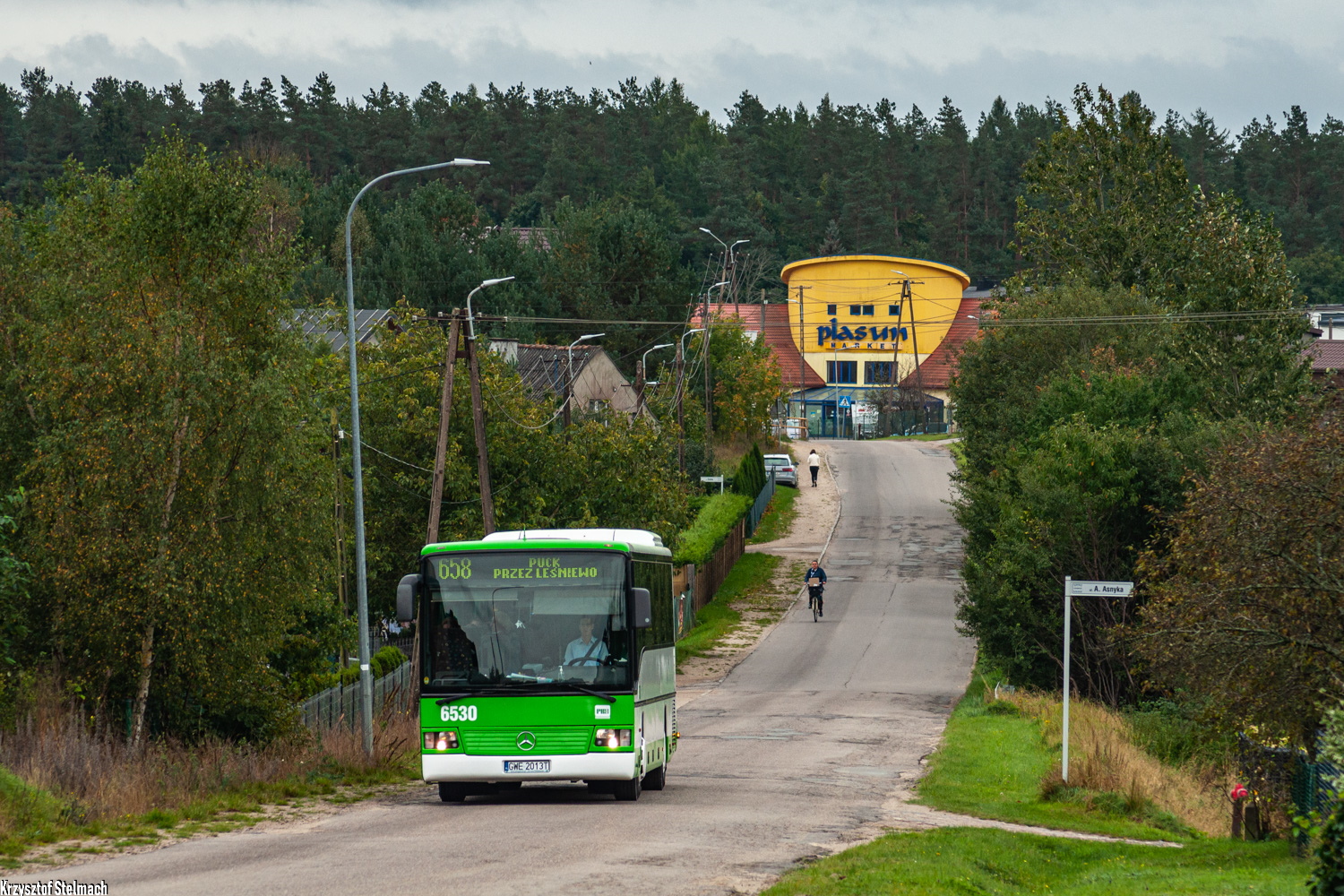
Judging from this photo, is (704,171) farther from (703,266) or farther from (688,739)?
(688,739)

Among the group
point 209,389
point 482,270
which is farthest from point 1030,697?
point 482,270

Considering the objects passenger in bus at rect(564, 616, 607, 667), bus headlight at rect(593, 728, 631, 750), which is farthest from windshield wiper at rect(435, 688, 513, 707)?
bus headlight at rect(593, 728, 631, 750)

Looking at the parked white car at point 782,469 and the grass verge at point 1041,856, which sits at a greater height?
the parked white car at point 782,469

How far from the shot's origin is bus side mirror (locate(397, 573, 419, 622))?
15172 mm

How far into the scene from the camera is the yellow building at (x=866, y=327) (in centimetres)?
9556

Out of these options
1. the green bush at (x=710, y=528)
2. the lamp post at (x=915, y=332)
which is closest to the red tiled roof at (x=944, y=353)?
the lamp post at (x=915, y=332)

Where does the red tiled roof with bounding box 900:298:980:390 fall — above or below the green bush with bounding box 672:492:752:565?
above

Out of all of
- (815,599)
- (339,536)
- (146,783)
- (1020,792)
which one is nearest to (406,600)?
(146,783)

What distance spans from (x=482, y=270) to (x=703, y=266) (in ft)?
128

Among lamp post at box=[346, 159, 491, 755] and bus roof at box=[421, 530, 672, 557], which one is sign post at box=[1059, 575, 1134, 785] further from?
lamp post at box=[346, 159, 491, 755]

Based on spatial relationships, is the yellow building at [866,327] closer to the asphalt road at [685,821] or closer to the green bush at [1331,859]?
the asphalt road at [685,821]

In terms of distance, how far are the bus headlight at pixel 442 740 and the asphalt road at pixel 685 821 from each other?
0.69 metres

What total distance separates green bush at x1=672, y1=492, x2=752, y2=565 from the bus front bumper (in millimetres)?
26101

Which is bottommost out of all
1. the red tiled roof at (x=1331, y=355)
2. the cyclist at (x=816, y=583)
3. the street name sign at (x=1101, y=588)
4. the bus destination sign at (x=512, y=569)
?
the cyclist at (x=816, y=583)
